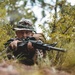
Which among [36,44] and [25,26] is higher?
[25,26]

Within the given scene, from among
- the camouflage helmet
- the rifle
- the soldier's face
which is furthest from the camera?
the camouflage helmet

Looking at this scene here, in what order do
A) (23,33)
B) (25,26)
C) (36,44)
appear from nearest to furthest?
(36,44) < (23,33) < (25,26)

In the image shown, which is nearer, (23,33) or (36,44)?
(36,44)

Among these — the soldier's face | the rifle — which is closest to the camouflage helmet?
the soldier's face

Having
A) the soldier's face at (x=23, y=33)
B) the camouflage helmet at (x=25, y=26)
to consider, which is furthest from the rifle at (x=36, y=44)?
the camouflage helmet at (x=25, y=26)

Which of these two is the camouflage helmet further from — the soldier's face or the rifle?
the rifle

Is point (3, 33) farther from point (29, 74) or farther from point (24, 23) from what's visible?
point (29, 74)

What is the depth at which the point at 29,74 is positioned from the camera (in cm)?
199

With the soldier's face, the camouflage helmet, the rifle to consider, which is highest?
the camouflage helmet

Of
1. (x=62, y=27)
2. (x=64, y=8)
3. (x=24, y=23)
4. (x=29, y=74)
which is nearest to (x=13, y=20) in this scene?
(x=64, y=8)

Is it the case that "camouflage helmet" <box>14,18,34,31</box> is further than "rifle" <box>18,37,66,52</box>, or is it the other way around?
"camouflage helmet" <box>14,18,34,31</box>

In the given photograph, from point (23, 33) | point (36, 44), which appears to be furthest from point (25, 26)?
point (36, 44)

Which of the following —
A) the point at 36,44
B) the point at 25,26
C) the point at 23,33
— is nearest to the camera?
the point at 36,44

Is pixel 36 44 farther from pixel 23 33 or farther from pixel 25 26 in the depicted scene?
pixel 25 26
